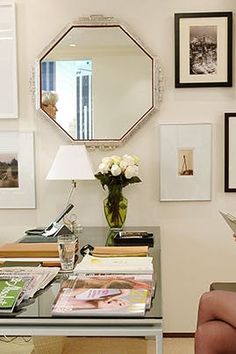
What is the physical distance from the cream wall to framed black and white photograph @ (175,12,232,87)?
0.17 feet

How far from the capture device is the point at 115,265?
2094 mm

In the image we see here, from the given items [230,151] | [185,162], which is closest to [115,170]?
[185,162]

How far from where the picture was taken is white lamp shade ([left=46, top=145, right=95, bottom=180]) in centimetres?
319

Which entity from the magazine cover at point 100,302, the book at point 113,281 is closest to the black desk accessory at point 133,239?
the book at point 113,281

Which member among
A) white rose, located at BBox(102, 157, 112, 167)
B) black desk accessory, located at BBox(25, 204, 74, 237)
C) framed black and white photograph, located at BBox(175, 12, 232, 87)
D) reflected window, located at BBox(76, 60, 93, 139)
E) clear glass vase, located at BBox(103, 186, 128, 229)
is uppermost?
framed black and white photograph, located at BBox(175, 12, 232, 87)

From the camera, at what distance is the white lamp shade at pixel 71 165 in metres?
3.19

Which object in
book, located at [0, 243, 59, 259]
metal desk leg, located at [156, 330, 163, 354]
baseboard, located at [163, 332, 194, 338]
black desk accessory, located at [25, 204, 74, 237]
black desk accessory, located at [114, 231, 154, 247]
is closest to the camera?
metal desk leg, located at [156, 330, 163, 354]

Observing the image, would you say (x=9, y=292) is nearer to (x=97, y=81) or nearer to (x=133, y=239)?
(x=133, y=239)

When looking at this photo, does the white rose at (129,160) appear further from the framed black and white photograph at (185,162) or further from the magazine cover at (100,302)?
the magazine cover at (100,302)

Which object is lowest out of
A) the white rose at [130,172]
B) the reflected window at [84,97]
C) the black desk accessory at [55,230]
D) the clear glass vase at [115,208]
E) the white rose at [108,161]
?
the black desk accessory at [55,230]

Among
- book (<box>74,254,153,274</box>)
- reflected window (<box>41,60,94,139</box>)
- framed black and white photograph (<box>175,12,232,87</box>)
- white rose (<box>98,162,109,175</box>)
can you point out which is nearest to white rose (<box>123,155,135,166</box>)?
white rose (<box>98,162,109,175</box>)

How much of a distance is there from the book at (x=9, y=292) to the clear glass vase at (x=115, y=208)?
1525mm

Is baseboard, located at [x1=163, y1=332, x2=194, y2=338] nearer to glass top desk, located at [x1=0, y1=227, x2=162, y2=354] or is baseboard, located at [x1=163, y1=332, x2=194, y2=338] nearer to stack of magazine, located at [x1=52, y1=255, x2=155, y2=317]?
stack of magazine, located at [x1=52, y1=255, x2=155, y2=317]

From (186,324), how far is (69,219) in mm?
1068
